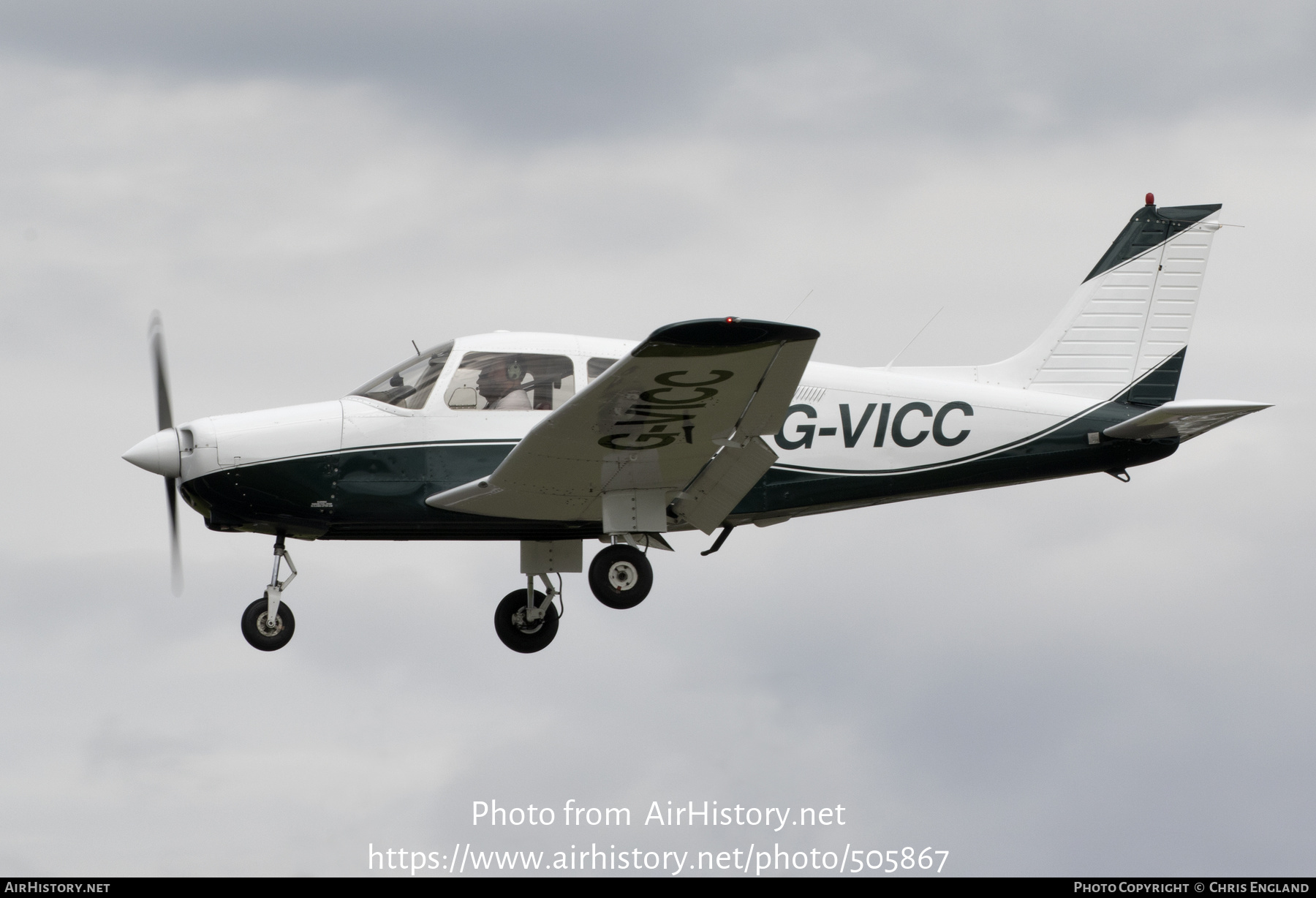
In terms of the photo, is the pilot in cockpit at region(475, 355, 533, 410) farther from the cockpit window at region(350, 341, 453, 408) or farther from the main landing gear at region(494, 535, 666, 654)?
the main landing gear at region(494, 535, 666, 654)

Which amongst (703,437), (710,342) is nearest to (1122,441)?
(703,437)

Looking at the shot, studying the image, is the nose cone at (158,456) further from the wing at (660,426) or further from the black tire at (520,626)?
the black tire at (520,626)

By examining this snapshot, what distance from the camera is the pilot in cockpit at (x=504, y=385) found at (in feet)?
47.5

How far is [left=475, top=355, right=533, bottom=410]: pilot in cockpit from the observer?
1449cm

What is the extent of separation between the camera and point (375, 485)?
14320 millimetres

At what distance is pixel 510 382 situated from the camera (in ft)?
47.6

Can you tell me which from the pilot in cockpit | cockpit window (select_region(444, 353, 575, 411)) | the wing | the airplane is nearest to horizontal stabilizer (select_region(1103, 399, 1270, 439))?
the airplane

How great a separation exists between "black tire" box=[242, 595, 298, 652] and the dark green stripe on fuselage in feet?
2.41

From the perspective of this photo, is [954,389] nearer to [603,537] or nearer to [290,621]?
[603,537]

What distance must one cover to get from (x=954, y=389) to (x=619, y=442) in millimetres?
4046

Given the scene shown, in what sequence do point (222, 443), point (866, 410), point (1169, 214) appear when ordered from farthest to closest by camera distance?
point (1169, 214), point (866, 410), point (222, 443)

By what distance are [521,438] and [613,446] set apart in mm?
1367

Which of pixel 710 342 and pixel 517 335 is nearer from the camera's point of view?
pixel 710 342

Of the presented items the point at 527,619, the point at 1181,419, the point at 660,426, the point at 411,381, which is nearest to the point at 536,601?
the point at 527,619
